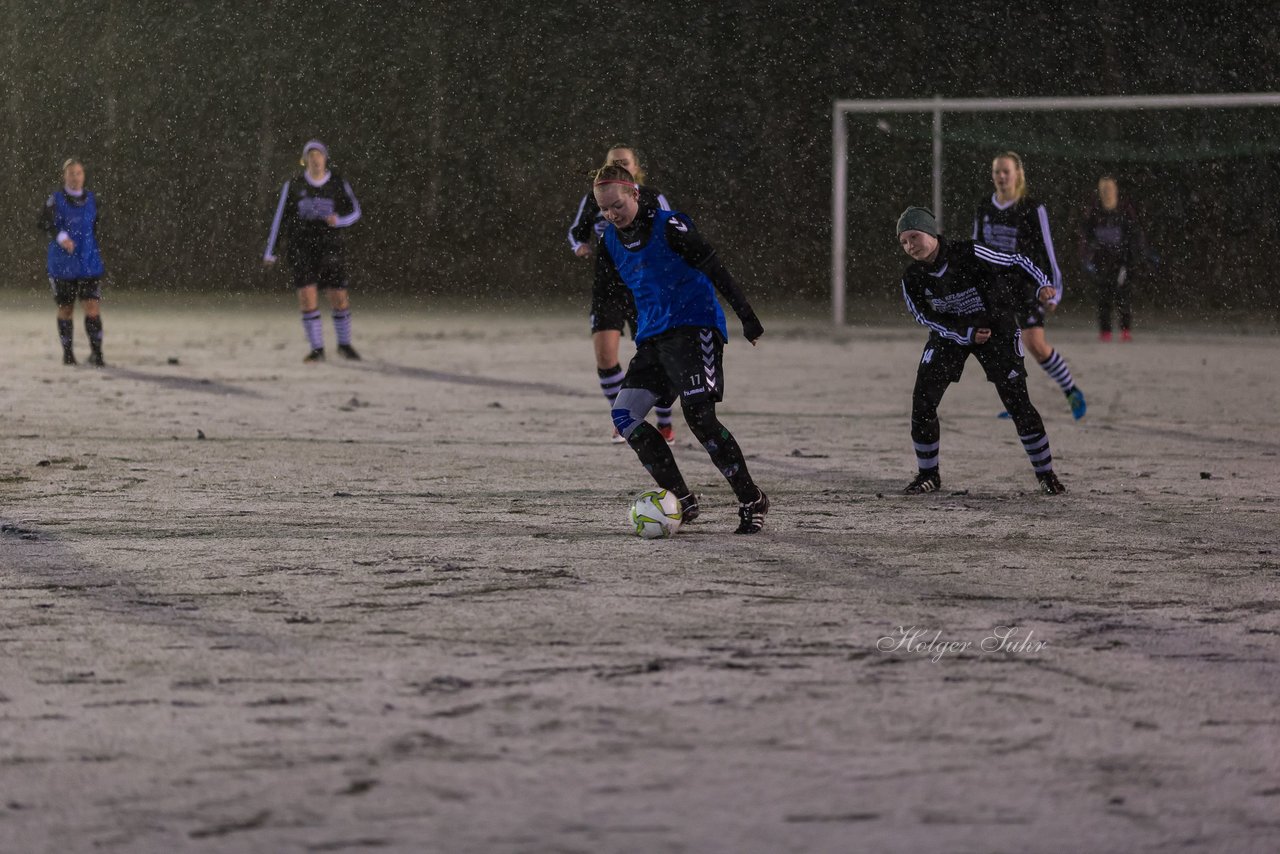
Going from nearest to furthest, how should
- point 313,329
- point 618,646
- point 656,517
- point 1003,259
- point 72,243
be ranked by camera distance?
point 618,646, point 656,517, point 1003,259, point 72,243, point 313,329

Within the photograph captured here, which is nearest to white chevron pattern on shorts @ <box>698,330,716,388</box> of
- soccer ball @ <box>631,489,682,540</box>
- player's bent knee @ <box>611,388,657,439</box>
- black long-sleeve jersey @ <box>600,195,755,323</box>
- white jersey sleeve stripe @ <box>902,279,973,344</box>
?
black long-sleeve jersey @ <box>600,195,755,323</box>

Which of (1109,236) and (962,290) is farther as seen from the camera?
(1109,236)

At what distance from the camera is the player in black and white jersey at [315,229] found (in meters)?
14.9

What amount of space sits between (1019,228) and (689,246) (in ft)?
13.4

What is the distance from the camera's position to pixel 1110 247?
60.6ft

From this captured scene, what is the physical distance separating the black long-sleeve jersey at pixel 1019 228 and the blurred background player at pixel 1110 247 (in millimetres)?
8347

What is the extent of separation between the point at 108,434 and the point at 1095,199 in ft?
40.1

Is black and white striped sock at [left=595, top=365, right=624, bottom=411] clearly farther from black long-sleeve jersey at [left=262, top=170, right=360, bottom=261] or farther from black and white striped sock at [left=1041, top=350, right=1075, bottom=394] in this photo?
black long-sleeve jersey at [left=262, top=170, right=360, bottom=261]

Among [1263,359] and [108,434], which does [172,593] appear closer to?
[108,434]

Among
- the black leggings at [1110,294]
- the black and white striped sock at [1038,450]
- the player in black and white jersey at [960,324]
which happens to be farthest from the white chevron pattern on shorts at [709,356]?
the black leggings at [1110,294]

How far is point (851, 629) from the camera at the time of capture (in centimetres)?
517

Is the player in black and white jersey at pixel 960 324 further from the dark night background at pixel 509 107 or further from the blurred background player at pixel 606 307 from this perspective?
the dark night background at pixel 509 107

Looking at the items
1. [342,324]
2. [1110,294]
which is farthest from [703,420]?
[1110,294]

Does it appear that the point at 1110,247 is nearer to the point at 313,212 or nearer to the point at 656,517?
the point at 313,212
